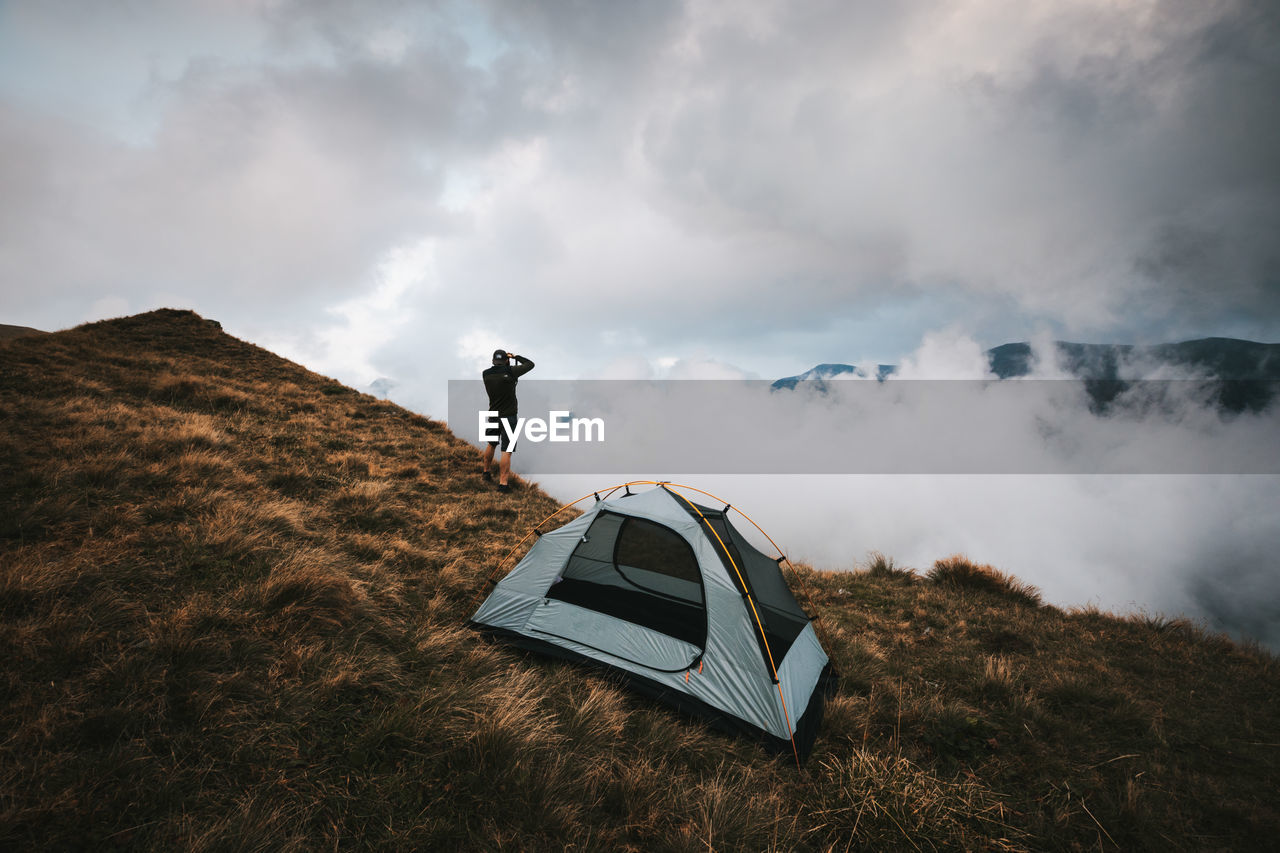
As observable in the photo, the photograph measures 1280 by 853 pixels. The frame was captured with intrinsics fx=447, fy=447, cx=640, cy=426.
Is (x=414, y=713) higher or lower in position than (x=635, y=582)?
lower

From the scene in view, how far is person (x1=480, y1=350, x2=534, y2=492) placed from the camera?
33.2ft

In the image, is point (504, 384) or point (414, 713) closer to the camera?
point (414, 713)

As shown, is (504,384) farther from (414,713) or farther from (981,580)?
(981,580)

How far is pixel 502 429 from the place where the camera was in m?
10.6

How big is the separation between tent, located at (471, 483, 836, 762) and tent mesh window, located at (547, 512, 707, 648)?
2 cm

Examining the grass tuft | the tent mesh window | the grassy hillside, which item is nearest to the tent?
the tent mesh window

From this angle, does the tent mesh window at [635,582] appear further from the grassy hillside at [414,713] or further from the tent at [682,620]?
the grassy hillside at [414,713]

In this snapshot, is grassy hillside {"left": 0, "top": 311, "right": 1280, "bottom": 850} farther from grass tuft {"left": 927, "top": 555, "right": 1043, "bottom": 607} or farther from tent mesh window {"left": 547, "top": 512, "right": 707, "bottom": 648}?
grass tuft {"left": 927, "top": 555, "right": 1043, "bottom": 607}

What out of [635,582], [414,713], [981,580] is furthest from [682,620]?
[981,580]

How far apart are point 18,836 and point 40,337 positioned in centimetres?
1881

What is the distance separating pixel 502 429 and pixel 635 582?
5.83 metres

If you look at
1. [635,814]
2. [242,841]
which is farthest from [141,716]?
[635,814]

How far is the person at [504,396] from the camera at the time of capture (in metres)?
10.1

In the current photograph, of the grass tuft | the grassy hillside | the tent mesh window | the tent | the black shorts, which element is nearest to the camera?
the grassy hillside
